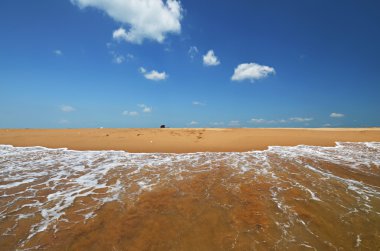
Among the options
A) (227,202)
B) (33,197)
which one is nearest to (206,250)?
(227,202)

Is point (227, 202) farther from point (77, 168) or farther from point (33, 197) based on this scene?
point (77, 168)

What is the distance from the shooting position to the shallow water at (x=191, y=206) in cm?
393

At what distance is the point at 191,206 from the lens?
5293 mm

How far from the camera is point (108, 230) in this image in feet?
13.9

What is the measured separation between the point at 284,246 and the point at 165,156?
26.0 feet

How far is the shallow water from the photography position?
3.93 metres

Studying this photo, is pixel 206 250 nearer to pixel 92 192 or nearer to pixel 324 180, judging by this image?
pixel 92 192

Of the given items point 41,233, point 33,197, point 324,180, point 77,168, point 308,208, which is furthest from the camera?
point 77,168

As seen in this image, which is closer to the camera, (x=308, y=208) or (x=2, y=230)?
(x=2, y=230)

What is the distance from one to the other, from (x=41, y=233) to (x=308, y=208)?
5679mm

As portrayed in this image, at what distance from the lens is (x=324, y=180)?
7.22 metres

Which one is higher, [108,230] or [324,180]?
[324,180]

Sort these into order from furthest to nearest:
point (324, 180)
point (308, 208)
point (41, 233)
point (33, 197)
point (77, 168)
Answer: point (77, 168)
point (324, 180)
point (33, 197)
point (308, 208)
point (41, 233)

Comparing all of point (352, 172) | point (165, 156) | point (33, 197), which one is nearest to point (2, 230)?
point (33, 197)
